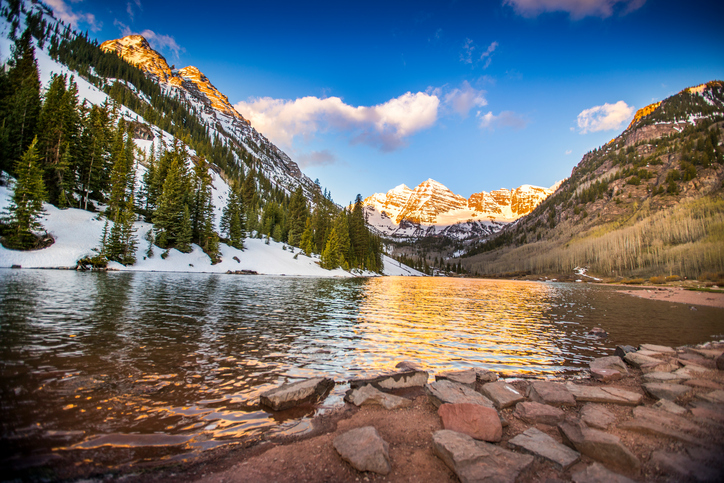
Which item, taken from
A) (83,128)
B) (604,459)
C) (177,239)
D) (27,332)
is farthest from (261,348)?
(83,128)

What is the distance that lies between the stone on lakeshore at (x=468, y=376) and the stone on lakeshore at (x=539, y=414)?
1.62 meters

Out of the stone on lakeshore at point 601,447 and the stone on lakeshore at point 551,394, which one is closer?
the stone on lakeshore at point 601,447

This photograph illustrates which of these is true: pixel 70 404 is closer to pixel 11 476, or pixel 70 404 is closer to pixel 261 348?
pixel 11 476

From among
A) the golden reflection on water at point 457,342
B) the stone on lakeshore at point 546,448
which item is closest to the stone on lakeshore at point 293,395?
the golden reflection on water at point 457,342

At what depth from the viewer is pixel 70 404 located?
6074 mm

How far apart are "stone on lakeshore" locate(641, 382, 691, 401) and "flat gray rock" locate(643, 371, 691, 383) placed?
1.88 feet

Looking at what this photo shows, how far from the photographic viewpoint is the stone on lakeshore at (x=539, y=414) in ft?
21.3

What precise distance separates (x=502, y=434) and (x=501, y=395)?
189 cm

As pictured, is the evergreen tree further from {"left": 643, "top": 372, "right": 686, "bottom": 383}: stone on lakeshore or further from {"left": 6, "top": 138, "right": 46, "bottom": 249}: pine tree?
{"left": 643, "top": 372, "right": 686, "bottom": 383}: stone on lakeshore

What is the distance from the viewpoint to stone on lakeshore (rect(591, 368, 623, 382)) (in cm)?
966

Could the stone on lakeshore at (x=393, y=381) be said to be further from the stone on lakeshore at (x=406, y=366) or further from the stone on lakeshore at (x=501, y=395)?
the stone on lakeshore at (x=501, y=395)

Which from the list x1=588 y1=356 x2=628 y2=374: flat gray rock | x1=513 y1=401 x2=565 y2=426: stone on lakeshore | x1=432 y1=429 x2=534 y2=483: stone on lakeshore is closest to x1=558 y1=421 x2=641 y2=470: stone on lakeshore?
x1=513 y1=401 x2=565 y2=426: stone on lakeshore

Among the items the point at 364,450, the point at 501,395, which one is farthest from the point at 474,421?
the point at 364,450

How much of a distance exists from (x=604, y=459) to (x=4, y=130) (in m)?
79.4
